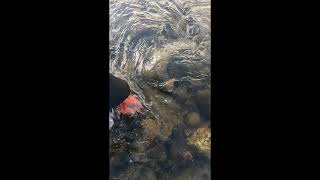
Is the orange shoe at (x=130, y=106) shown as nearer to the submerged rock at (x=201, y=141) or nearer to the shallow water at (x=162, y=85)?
the shallow water at (x=162, y=85)

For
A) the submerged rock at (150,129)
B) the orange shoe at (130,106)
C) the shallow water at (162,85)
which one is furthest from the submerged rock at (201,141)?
the orange shoe at (130,106)

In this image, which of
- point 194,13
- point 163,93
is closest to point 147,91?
point 163,93

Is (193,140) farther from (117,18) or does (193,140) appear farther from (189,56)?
(117,18)

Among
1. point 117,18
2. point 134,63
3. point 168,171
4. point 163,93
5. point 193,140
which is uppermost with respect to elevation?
point 117,18

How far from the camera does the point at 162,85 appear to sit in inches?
Answer: 122

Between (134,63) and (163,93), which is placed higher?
(134,63)

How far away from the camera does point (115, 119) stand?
3059 millimetres

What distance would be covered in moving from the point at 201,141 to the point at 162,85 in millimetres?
429

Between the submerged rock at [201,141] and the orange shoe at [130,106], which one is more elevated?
the orange shoe at [130,106]

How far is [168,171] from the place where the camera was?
304cm

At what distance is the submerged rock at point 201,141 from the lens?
3.07 metres

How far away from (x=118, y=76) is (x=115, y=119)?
0.27 m

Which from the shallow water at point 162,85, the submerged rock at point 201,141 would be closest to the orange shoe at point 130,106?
the shallow water at point 162,85

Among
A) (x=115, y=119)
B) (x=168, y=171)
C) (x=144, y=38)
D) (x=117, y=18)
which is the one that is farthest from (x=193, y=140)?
(x=117, y=18)
